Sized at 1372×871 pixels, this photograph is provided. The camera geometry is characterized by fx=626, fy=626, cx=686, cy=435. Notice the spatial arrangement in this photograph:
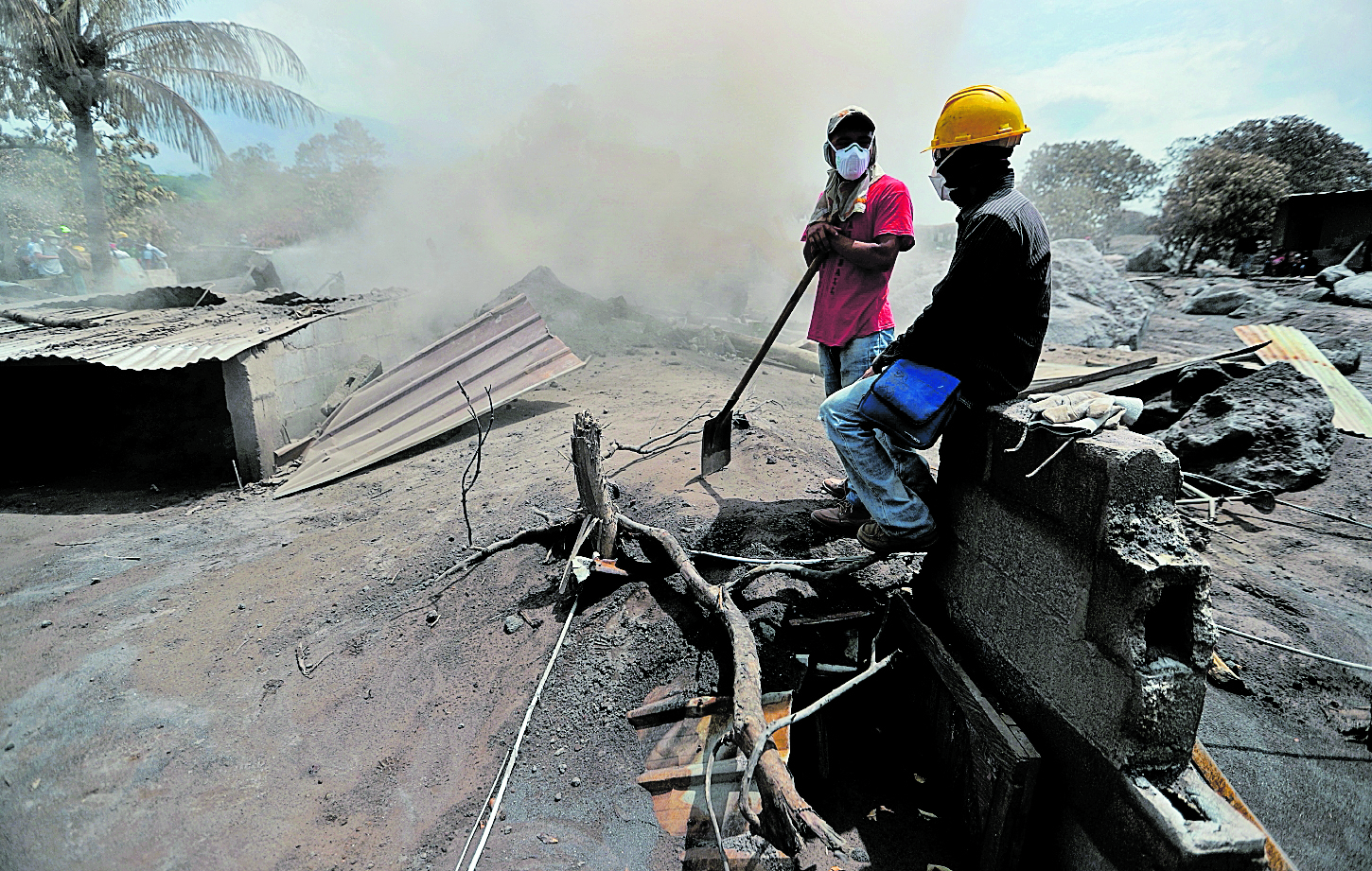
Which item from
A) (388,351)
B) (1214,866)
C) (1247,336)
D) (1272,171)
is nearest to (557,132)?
(388,351)

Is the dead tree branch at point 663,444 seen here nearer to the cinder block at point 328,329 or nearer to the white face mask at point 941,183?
the white face mask at point 941,183

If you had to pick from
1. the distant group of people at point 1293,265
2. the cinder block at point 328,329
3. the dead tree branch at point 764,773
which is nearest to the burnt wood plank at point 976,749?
the dead tree branch at point 764,773

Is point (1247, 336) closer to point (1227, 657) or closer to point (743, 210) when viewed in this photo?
point (1227, 657)

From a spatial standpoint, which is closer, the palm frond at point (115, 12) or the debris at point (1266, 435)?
the debris at point (1266, 435)

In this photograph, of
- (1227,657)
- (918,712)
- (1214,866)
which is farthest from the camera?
(1227,657)

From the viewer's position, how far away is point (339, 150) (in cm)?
3203

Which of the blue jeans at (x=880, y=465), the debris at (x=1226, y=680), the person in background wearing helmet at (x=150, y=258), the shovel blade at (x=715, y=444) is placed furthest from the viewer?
the person in background wearing helmet at (x=150, y=258)

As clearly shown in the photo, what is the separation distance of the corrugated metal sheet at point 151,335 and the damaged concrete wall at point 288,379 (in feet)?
0.54

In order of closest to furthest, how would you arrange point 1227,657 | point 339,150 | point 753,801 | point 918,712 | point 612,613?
1. point 753,801
2. point 918,712
3. point 1227,657
4. point 612,613
5. point 339,150

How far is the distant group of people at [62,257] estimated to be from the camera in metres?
14.1

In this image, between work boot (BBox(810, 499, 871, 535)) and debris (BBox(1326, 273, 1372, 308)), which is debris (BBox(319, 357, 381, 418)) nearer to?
work boot (BBox(810, 499, 871, 535))

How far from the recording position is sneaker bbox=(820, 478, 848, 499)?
4.13 meters

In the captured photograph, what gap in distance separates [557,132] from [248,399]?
1229cm

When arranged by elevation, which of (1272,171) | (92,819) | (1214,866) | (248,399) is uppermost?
(1272,171)
